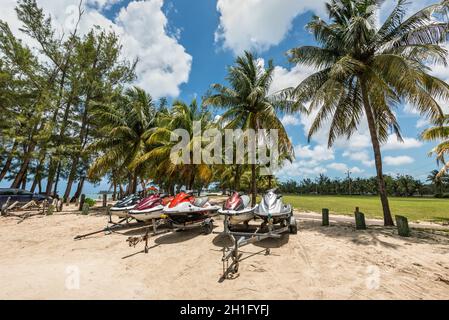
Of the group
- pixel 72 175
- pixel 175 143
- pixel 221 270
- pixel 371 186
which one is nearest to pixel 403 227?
pixel 221 270

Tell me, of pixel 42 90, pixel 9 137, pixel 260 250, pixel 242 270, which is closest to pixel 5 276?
pixel 242 270

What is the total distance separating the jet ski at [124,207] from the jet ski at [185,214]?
2.28 meters

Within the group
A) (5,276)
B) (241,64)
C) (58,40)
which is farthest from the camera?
(58,40)

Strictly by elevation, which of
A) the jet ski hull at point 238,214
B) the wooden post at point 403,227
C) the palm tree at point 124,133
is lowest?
the wooden post at point 403,227

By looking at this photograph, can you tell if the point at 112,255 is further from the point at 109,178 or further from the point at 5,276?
the point at 109,178

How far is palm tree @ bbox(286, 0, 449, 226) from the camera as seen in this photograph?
8078mm

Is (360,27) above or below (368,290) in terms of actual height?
above

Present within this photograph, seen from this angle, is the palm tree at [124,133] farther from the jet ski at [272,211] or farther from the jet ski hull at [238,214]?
the jet ski at [272,211]

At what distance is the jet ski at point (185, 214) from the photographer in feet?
24.7

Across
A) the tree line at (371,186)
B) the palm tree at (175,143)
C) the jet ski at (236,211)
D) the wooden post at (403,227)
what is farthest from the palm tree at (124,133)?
the tree line at (371,186)

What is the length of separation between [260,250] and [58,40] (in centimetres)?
2676

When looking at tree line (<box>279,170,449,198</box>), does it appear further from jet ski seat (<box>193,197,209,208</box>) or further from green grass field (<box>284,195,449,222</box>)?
jet ski seat (<box>193,197,209,208</box>)

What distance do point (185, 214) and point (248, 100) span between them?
31.0 ft
